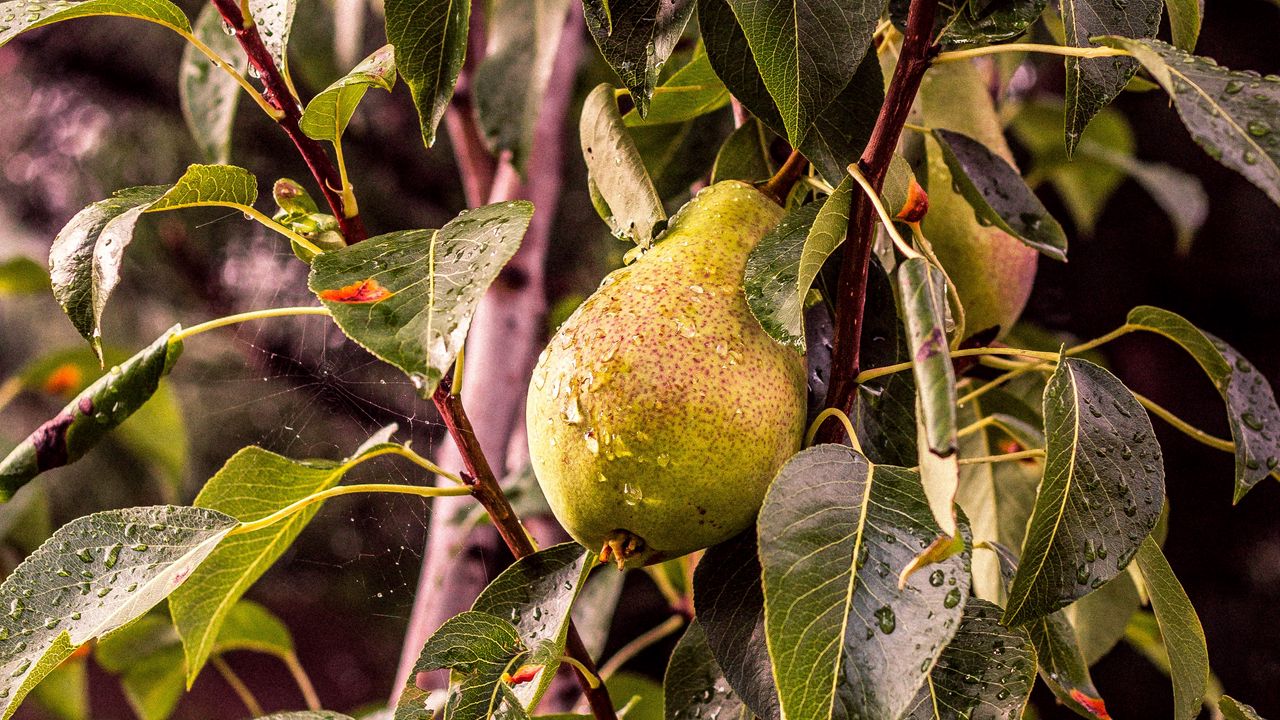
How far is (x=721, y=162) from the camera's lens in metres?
0.49

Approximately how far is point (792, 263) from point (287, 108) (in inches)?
8.6

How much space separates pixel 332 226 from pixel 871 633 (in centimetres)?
26

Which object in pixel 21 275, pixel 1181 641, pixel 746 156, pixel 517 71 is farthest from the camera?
pixel 21 275

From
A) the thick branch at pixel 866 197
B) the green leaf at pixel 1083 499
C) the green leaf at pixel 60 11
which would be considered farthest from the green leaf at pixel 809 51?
the green leaf at pixel 60 11

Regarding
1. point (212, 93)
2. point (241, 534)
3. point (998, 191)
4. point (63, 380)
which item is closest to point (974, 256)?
point (998, 191)

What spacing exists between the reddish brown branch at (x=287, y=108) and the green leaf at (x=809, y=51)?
0.59 feet

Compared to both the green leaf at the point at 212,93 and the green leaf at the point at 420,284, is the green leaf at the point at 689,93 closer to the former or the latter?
the green leaf at the point at 420,284

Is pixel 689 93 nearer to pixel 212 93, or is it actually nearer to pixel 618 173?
pixel 618 173

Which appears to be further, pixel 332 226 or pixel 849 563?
pixel 332 226

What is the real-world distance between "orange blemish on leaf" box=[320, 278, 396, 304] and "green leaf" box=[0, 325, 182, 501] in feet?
0.39

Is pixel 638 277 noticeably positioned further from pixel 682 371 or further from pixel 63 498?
pixel 63 498

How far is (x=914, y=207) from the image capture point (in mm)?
385

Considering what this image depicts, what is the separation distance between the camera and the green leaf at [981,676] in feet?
1.13

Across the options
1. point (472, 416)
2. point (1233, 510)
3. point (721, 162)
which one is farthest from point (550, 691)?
point (1233, 510)
